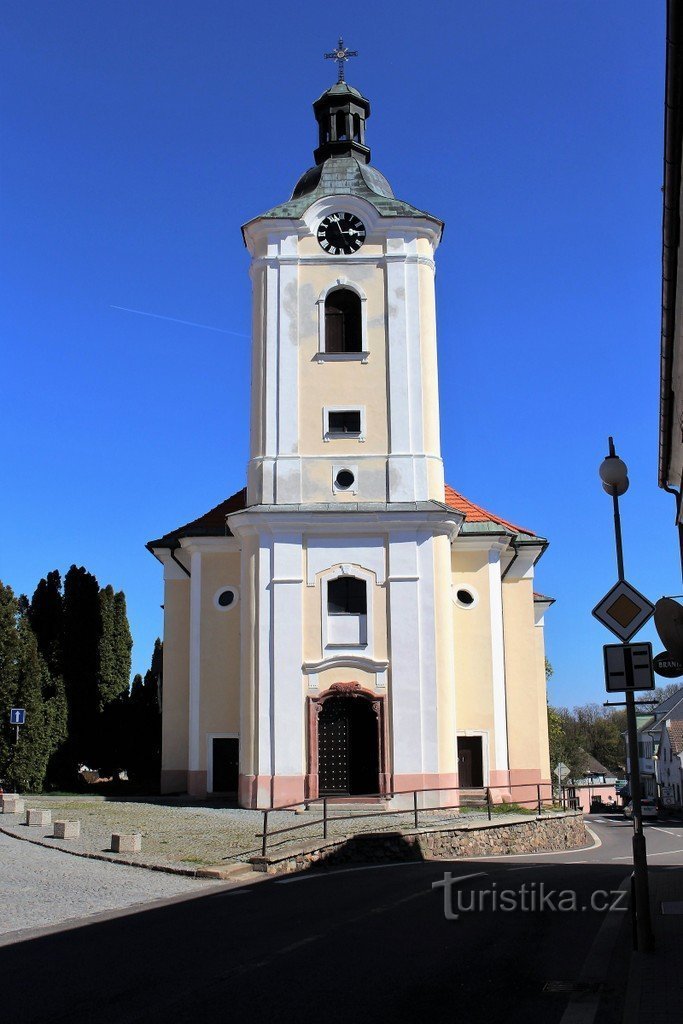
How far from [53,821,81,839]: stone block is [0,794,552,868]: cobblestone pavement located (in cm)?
18

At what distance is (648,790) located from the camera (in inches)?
3809

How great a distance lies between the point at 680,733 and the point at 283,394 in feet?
187

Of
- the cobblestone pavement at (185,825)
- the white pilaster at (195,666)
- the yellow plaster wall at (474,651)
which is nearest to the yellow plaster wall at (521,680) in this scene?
the yellow plaster wall at (474,651)

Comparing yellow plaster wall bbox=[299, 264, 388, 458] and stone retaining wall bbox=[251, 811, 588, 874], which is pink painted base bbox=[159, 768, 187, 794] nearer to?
yellow plaster wall bbox=[299, 264, 388, 458]

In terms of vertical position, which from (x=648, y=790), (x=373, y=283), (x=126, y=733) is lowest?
(x=648, y=790)

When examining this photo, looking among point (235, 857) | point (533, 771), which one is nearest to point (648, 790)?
point (533, 771)

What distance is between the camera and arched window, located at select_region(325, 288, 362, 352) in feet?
93.6

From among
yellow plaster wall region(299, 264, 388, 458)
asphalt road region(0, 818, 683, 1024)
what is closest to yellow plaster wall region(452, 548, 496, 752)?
yellow plaster wall region(299, 264, 388, 458)

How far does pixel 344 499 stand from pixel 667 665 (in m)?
17.8

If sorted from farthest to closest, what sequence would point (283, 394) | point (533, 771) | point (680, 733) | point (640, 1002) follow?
point (680, 733), point (533, 771), point (283, 394), point (640, 1002)

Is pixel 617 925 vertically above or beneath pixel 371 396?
beneath

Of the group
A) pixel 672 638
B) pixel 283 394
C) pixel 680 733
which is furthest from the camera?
pixel 680 733

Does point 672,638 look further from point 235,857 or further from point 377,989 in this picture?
point 235,857

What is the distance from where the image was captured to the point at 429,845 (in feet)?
63.3
